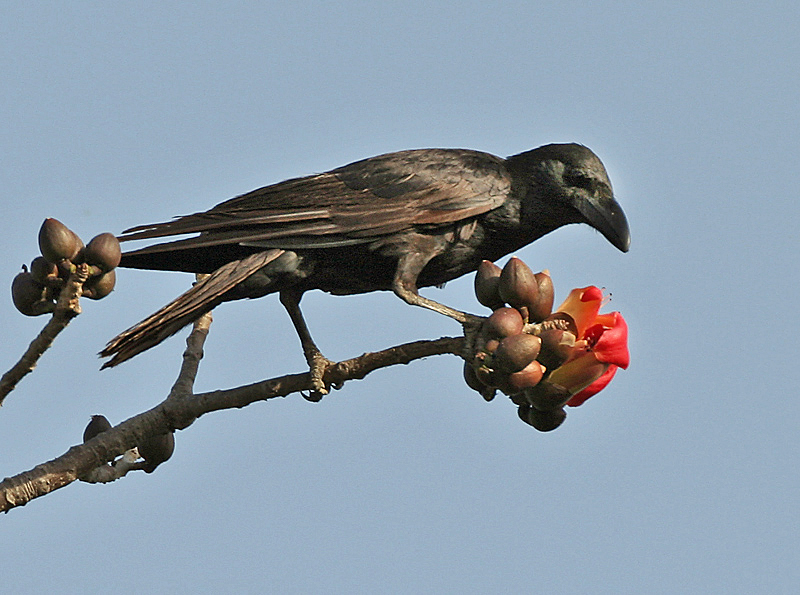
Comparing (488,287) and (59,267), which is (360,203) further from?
(59,267)

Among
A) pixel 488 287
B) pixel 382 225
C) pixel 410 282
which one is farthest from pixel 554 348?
pixel 382 225

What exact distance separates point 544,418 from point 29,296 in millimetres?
1886

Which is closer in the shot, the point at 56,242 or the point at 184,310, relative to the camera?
the point at 56,242

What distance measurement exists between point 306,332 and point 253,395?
1.70 m

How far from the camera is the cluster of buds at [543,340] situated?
389 cm

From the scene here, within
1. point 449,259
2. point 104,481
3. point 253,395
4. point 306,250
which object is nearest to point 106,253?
point 253,395

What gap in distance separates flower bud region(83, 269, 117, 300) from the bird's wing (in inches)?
65.1

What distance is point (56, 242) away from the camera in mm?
3598

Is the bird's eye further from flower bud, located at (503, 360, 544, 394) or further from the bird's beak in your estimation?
flower bud, located at (503, 360, 544, 394)

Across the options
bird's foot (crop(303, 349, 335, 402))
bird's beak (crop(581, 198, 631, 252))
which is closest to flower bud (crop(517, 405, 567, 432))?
bird's foot (crop(303, 349, 335, 402))

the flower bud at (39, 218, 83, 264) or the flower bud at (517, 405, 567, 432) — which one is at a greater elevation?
the flower bud at (39, 218, 83, 264)

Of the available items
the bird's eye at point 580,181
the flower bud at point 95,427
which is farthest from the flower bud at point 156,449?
the bird's eye at point 580,181

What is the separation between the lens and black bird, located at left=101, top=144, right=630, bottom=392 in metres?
5.53

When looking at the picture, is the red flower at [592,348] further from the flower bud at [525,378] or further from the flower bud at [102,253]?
the flower bud at [102,253]
